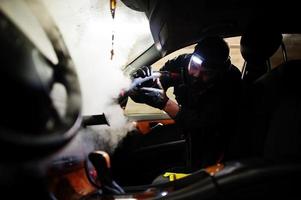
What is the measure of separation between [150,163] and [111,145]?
1.71 feet

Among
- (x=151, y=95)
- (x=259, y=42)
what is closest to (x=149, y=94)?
(x=151, y=95)

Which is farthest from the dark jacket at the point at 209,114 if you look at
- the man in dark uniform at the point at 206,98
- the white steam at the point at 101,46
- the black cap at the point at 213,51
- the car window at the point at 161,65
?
the car window at the point at 161,65

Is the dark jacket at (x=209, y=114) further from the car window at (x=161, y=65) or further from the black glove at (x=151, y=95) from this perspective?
the car window at (x=161, y=65)

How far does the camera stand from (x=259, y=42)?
2.00m

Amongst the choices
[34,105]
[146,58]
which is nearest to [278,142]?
[34,105]

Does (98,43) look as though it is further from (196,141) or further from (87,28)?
(196,141)

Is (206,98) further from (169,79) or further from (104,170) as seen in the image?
(104,170)

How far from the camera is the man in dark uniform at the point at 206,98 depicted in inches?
89.1

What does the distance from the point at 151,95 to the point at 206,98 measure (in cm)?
38

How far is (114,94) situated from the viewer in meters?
2.13

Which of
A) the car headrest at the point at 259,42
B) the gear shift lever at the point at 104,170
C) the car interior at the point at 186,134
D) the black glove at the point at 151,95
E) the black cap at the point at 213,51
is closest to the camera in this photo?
the car interior at the point at 186,134

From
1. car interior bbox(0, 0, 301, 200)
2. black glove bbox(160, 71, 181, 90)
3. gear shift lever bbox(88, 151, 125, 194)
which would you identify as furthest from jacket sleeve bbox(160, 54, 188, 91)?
gear shift lever bbox(88, 151, 125, 194)

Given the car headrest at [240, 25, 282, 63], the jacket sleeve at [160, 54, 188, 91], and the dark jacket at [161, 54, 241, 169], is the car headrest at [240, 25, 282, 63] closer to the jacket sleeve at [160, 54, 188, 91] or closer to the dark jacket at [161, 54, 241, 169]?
the dark jacket at [161, 54, 241, 169]

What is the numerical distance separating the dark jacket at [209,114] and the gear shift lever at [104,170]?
85 cm
